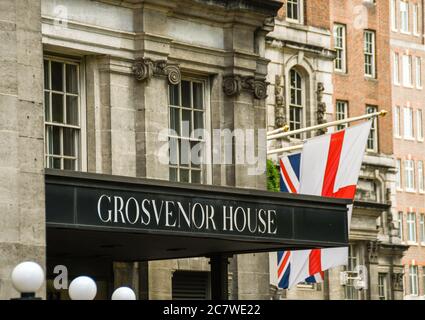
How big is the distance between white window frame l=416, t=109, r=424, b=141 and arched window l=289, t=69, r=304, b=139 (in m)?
20.0

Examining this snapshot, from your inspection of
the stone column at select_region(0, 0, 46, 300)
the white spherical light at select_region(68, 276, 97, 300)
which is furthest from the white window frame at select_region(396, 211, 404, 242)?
the white spherical light at select_region(68, 276, 97, 300)

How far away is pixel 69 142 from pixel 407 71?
5824 cm

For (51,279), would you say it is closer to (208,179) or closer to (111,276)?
(111,276)

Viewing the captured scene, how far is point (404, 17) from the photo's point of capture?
8825cm

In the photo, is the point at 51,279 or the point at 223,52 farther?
the point at 223,52

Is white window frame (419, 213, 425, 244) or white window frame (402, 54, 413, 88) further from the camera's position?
white window frame (402, 54, 413, 88)

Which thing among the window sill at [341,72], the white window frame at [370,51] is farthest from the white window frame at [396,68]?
the window sill at [341,72]

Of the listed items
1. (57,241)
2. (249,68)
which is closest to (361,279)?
(249,68)

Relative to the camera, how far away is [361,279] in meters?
71.1

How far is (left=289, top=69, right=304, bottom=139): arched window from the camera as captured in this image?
67812 millimetres

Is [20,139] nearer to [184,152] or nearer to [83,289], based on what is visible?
[83,289]

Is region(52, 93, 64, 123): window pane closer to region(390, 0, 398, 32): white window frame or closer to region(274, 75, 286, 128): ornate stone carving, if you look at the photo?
region(274, 75, 286, 128): ornate stone carving
